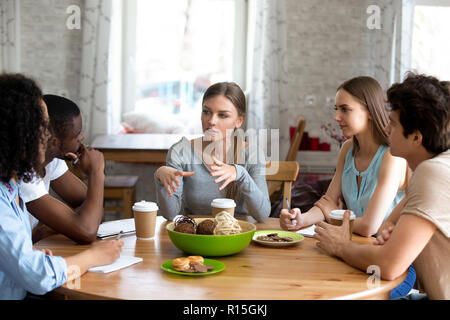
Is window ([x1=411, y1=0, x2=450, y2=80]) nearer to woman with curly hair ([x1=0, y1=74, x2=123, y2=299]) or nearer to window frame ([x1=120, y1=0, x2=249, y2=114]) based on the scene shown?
window frame ([x1=120, y1=0, x2=249, y2=114])

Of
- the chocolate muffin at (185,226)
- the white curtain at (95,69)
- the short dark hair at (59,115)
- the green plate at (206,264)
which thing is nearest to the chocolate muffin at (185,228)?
the chocolate muffin at (185,226)

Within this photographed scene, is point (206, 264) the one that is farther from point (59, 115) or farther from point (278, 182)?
point (278, 182)

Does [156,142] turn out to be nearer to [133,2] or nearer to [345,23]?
[133,2]

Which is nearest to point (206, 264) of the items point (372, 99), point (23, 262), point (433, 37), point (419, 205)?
point (23, 262)

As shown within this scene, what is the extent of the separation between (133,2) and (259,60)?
1420mm

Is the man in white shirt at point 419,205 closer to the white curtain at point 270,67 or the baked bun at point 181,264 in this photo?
the baked bun at point 181,264

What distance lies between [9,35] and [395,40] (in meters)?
3.53

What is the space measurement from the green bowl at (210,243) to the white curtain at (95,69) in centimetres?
327

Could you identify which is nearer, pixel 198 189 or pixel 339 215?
pixel 339 215

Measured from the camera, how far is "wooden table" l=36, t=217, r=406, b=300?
119cm

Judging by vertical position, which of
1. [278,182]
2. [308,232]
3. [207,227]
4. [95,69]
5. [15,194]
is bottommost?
[278,182]

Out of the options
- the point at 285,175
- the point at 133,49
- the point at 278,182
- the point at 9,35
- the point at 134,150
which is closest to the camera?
the point at 285,175

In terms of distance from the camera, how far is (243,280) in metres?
1.29

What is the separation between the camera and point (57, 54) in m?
4.73
